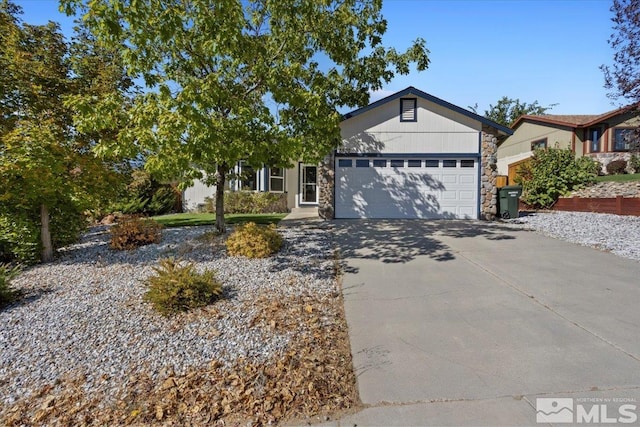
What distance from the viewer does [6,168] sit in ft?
18.6

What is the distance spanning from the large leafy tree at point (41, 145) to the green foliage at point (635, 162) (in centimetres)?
2375

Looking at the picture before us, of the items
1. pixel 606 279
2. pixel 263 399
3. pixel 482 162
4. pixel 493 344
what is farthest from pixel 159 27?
pixel 482 162

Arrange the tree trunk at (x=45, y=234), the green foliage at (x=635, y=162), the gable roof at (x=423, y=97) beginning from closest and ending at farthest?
the tree trunk at (x=45, y=234)
the gable roof at (x=423, y=97)
the green foliage at (x=635, y=162)

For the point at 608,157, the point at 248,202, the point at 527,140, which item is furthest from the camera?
the point at 527,140

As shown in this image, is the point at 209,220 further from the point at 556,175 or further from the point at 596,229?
the point at 556,175

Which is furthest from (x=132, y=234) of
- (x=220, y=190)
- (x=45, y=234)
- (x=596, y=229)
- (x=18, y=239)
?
(x=596, y=229)

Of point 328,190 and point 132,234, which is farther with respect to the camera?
point 328,190

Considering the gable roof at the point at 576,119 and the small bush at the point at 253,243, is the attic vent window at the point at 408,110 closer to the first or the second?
the small bush at the point at 253,243

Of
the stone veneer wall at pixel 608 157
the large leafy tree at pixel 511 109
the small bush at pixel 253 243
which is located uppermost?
the large leafy tree at pixel 511 109

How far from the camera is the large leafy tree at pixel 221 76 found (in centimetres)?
552

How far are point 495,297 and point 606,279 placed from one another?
7.38 feet

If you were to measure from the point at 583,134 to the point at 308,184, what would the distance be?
18557 millimetres

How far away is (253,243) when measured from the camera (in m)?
6.79

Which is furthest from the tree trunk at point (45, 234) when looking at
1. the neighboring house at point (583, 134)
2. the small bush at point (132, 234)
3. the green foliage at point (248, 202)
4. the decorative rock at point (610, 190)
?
the neighboring house at point (583, 134)
